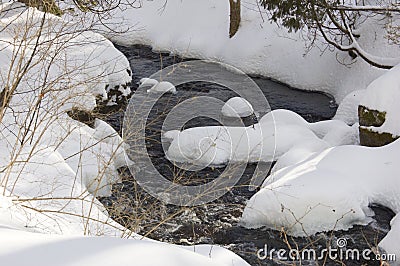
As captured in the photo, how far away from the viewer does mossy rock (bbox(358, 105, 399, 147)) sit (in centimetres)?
729

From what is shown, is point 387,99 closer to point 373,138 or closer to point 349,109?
point 373,138

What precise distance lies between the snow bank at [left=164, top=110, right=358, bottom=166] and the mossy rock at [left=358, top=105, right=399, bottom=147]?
1.52 feet

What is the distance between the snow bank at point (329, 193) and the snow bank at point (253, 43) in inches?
139

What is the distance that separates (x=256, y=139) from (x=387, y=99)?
6.14 feet

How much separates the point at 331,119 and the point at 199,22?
4804mm

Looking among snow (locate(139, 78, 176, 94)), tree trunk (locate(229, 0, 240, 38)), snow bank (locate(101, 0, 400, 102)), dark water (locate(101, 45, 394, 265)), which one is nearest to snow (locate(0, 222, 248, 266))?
dark water (locate(101, 45, 394, 265))

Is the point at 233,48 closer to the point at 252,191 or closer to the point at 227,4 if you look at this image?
the point at 227,4

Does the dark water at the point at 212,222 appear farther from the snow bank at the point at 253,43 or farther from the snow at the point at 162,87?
the snow bank at the point at 253,43

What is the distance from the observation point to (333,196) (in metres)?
6.16

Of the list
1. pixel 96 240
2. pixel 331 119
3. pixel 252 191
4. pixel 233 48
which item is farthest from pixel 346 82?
pixel 96 240

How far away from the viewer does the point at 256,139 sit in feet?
26.9

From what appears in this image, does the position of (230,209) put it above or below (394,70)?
below

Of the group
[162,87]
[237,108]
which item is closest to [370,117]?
[237,108]

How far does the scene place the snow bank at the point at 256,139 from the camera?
7.67 meters
